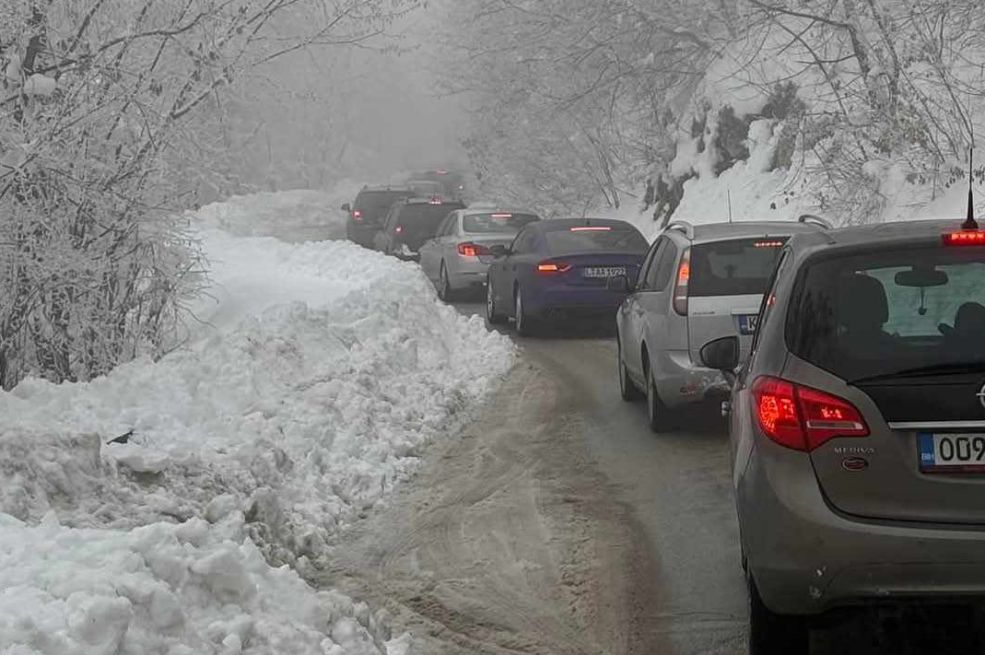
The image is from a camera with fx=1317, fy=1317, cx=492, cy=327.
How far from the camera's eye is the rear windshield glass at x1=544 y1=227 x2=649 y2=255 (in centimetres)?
1678

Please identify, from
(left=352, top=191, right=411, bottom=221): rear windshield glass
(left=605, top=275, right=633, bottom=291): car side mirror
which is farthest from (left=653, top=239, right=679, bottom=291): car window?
(left=352, top=191, right=411, bottom=221): rear windshield glass

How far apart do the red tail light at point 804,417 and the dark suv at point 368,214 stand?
104 ft

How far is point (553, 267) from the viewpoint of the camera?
54.9 ft

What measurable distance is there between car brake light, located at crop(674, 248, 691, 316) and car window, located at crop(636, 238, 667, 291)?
1.01m

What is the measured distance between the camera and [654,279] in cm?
1110

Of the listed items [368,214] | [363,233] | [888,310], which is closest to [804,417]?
[888,310]

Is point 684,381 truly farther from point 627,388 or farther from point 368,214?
point 368,214

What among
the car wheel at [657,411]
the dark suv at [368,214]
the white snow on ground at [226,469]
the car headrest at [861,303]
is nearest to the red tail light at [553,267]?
the white snow on ground at [226,469]

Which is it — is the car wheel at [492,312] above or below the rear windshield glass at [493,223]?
below

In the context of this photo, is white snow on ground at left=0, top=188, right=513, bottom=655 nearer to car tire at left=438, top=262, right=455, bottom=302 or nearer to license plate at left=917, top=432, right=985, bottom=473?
license plate at left=917, top=432, right=985, bottom=473

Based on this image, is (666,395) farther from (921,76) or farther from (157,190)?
(921,76)

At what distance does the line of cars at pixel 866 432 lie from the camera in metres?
4.53

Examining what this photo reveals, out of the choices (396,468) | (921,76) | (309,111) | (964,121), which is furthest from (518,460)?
(309,111)

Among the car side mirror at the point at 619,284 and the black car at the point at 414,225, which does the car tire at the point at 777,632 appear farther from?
the black car at the point at 414,225
